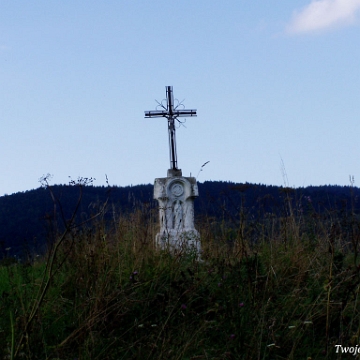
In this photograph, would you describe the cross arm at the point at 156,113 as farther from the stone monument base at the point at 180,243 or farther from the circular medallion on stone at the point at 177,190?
the stone monument base at the point at 180,243

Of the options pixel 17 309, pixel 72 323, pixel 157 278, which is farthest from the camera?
pixel 157 278

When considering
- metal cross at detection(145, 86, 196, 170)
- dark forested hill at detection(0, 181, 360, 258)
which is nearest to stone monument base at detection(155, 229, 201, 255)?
dark forested hill at detection(0, 181, 360, 258)

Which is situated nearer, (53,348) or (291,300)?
(53,348)

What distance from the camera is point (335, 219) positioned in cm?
602

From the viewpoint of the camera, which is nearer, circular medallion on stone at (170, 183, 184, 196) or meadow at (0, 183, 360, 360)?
meadow at (0, 183, 360, 360)

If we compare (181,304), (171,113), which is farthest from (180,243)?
(171,113)

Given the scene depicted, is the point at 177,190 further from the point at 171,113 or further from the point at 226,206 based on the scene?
the point at 226,206

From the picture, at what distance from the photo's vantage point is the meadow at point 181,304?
342cm

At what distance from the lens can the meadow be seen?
11.2 ft

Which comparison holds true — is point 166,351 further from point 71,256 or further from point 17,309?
point 71,256

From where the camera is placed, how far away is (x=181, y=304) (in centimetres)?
407

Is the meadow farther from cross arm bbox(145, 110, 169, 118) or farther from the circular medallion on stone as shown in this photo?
cross arm bbox(145, 110, 169, 118)

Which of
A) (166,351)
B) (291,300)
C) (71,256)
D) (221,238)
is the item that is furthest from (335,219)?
(166,351)

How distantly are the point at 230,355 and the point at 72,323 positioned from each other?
1041 millimetres
